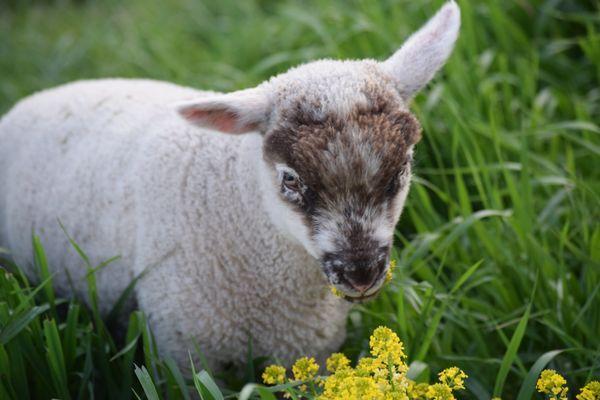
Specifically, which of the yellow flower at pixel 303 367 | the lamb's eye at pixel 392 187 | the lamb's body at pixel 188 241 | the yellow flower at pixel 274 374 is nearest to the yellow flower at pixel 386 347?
the yellow flower at pixel 303 367

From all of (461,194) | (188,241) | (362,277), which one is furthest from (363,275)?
(461,194)

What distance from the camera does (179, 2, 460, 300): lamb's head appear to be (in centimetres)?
222

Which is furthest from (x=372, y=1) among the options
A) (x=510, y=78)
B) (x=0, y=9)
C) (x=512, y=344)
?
(x=0, y=9)

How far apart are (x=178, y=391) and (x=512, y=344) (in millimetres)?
1155

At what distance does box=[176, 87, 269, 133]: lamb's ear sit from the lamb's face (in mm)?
89

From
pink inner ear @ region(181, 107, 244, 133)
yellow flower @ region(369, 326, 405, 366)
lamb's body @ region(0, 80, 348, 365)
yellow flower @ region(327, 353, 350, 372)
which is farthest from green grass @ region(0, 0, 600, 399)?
pink inner ear @ region(181, 107, 244, 133)

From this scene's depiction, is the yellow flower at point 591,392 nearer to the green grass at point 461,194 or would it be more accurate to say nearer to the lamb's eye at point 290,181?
the green grass at point 461,194

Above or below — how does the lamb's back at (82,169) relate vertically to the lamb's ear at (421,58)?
below

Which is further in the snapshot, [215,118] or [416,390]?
[215,118]

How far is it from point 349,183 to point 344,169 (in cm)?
5

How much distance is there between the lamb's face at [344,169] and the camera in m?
2.22

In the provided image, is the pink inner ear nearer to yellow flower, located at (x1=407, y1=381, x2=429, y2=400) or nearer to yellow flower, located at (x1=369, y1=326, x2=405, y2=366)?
yellow flower, located at (x1=369, y1=326, x2=405, y2=366)

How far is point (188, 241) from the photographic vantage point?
2729 mm

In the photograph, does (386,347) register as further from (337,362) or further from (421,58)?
(421,58)
